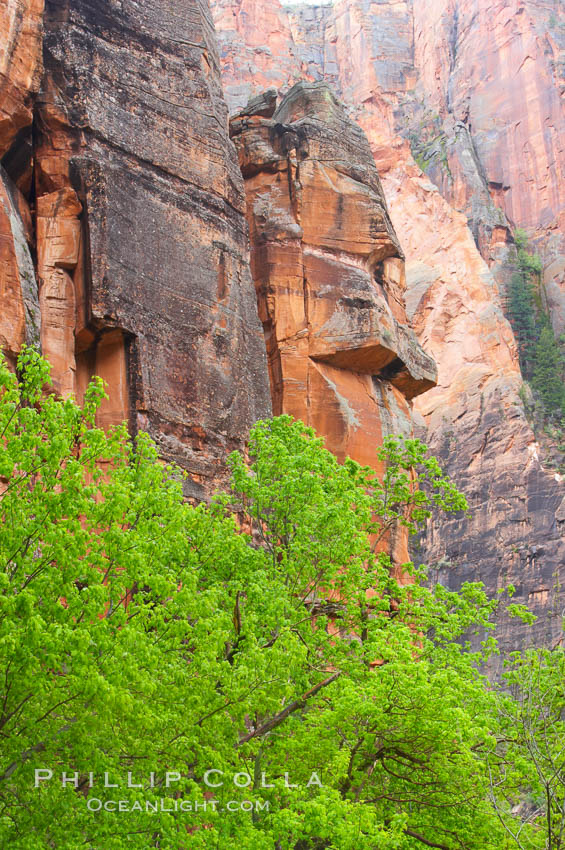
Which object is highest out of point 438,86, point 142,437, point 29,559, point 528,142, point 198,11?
point 438,86

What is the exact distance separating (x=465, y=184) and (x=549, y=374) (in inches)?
775

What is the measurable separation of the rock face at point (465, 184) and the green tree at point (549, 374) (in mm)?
5564

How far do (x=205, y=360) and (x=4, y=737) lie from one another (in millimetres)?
15850

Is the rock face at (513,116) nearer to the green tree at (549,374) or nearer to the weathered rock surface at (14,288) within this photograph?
the green tree at (549,374)

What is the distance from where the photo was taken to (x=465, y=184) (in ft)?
292

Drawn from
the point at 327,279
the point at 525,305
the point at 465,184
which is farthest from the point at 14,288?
the point at 465,184

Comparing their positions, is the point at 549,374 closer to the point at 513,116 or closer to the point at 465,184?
the point at 465,184

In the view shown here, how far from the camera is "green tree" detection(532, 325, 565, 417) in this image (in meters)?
77.8

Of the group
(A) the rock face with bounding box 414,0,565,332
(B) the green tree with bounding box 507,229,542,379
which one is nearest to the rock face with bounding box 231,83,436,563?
(B) the green tree with bounding box 507,229,542,379

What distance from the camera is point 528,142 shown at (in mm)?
93000

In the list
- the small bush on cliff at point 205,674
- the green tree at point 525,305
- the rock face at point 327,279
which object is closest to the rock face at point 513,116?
the green tree at point 525,305

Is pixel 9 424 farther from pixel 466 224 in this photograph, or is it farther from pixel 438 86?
pixel 438 86

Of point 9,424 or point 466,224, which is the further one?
point 466,224

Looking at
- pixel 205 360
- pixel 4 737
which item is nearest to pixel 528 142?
pixel 205 360
